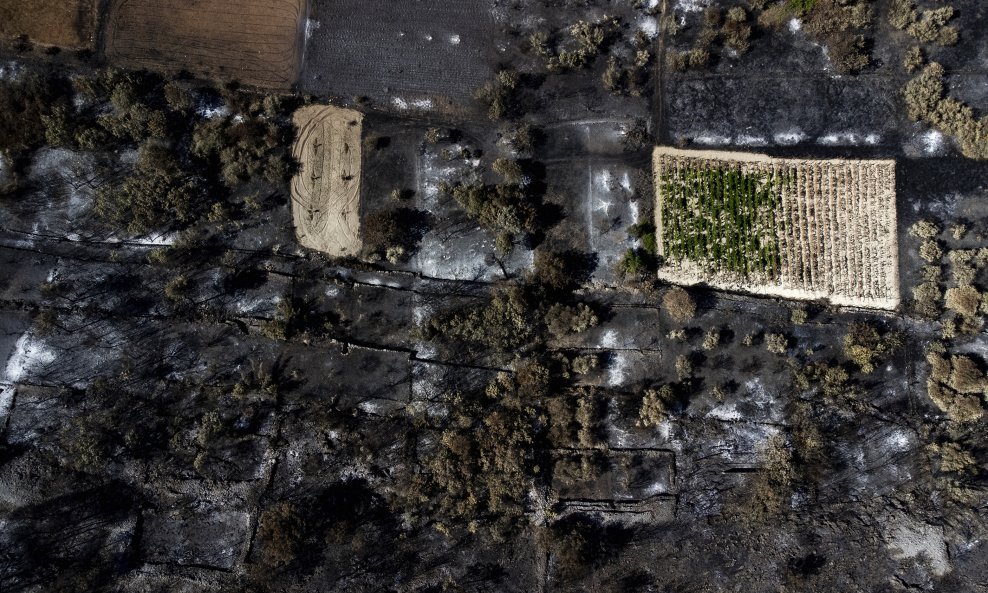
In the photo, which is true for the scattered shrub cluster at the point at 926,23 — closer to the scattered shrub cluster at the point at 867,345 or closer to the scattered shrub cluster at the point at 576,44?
the scattered shrub cluster at the point at 576,44

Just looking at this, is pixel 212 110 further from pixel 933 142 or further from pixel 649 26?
pixel 933 142

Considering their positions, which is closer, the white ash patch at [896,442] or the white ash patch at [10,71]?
the white ash patch at [896,442]

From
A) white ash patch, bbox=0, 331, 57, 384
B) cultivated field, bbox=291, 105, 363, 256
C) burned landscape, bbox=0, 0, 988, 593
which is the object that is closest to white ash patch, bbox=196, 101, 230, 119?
burned landscape, bbox=0, 0, 988, 593

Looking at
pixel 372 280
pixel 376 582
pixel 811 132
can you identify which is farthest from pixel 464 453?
pixel 811 132

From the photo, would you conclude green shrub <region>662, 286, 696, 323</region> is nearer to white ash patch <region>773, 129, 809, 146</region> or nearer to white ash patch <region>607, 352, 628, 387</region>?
white ash patch <region>607, 352, 628, 387</region>

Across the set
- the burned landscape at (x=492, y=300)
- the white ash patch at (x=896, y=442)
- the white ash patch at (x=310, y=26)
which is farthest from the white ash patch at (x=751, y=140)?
the white ash patch at (x=310, y=26)
